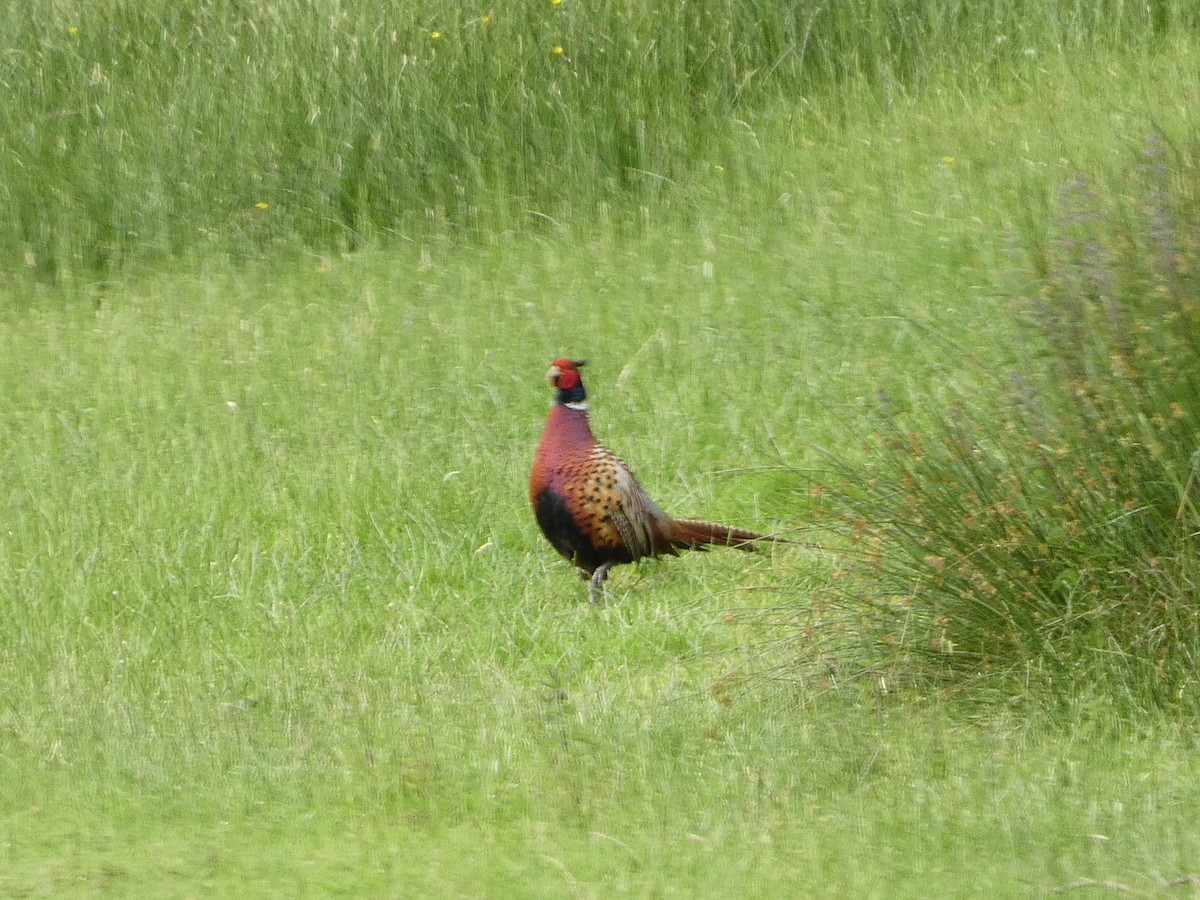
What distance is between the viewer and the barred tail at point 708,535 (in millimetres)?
6594

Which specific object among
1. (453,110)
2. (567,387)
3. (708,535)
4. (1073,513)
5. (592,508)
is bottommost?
(708,535)

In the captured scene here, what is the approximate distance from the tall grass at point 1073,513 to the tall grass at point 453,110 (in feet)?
18.0

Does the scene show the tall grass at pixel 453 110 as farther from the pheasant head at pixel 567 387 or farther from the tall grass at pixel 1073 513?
the tall grass at pixel 1073 513

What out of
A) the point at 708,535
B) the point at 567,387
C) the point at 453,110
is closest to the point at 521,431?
the point at 567,387

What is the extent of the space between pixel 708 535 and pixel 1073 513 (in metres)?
1.86

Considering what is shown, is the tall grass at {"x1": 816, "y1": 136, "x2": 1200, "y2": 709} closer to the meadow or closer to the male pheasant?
the meadow

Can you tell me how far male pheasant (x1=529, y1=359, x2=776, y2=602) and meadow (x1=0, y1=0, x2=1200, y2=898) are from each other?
167 mm

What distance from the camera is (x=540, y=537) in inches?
282

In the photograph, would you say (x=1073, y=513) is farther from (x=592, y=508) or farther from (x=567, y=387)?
(x=567, y=387)

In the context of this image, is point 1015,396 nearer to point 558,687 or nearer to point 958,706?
point 958,706

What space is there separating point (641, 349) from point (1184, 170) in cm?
336

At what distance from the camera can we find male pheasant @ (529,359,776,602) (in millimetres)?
6504

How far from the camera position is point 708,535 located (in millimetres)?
6645

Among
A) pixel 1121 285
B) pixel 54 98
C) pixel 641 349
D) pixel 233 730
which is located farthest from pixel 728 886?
pixel 54 98
